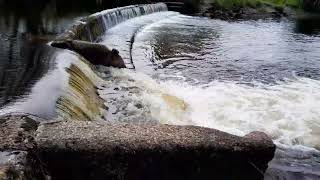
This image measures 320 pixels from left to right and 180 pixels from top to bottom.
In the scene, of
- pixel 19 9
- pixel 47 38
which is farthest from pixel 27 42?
pixel 19 9

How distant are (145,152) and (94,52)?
8.48m

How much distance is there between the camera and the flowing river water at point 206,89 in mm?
7922

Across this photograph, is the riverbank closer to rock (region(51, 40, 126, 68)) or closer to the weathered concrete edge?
rock (region(51, 40, 126, 68))

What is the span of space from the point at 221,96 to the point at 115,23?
41.4 ft

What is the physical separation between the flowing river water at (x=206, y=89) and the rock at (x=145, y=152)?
49.5 inches

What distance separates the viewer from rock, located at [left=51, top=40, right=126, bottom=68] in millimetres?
12914

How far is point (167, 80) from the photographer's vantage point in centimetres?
1255

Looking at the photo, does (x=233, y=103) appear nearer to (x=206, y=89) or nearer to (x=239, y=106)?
(x=239, y=106)

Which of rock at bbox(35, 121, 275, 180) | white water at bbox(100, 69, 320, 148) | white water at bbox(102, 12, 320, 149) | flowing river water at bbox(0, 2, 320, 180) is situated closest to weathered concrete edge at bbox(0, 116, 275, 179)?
rock at bbox(35, 121, 275, 180)

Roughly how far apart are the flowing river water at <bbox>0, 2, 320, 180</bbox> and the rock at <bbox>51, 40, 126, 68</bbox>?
1.49 ft

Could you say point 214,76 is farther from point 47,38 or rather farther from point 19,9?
point 19,9

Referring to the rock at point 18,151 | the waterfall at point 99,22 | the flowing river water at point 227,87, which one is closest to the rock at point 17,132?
the rock at point 18,151

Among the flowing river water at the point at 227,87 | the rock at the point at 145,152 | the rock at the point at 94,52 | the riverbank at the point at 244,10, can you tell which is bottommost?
the riverbank at the point at 244,10

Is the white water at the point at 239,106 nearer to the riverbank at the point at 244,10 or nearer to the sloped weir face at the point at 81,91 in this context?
the sloped weir face at the point at 81,91
